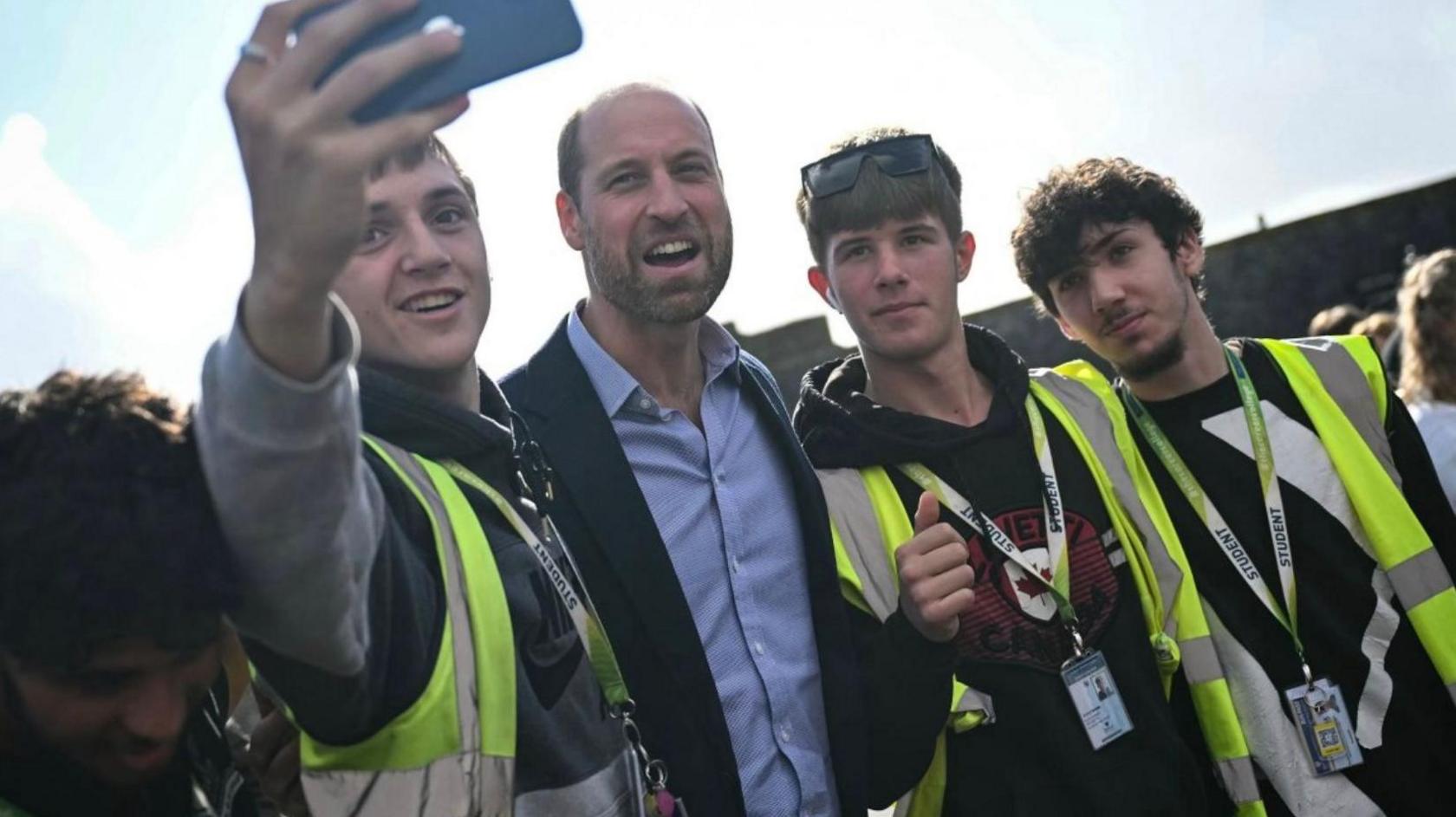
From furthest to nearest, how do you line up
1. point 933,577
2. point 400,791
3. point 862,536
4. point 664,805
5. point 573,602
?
point 862,536, point 933,577, point 664,805, point 573,602, point 400,791

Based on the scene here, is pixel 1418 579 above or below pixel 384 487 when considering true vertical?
below

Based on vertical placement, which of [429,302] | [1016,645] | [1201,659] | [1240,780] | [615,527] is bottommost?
[1240,780]

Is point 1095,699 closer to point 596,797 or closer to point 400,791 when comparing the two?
point 596,797

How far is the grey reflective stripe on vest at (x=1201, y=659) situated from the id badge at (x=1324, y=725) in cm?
21

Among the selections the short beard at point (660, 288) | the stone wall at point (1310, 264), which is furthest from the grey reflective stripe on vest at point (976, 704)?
the stone wall at point (1310, 264)

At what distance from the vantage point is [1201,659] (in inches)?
115

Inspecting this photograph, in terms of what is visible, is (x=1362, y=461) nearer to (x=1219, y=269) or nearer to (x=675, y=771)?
(x=675, y=771)

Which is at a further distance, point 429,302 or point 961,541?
point 961,541

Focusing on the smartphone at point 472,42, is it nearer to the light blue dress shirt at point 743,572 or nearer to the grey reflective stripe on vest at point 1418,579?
the light blue dress shirt at point 743,572

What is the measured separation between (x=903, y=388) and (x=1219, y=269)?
480 inches

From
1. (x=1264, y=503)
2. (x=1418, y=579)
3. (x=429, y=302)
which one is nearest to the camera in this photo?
(x=429, y=302)

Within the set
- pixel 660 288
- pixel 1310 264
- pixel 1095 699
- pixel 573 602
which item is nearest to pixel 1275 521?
pixel 1095 699

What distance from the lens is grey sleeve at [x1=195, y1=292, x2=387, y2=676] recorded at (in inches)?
43.9

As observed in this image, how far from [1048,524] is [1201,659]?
21.1 inches
